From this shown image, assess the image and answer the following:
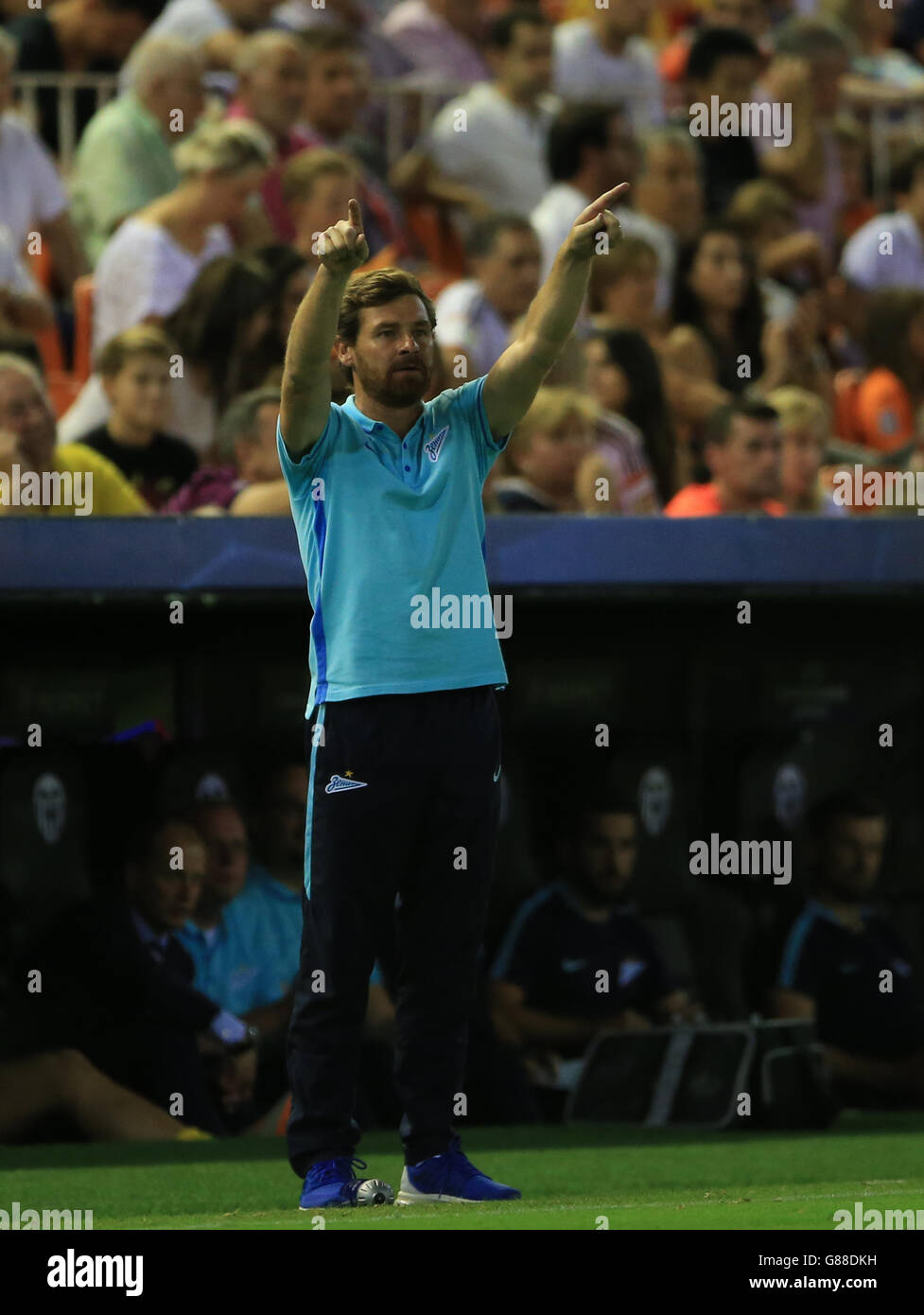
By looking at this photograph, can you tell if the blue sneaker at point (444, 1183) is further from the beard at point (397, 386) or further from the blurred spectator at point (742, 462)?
the blurred spectator at point (742, 462)

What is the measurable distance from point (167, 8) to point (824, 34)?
126 inches

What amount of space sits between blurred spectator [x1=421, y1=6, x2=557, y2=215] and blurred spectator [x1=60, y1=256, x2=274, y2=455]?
2443 millimetres

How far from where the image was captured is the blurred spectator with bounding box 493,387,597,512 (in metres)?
8.16

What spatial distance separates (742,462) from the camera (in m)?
8.18

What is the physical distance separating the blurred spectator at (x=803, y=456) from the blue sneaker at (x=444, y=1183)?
157 inches

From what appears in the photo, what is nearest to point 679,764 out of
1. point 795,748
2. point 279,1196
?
point 795,748

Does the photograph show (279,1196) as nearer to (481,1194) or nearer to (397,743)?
(481,1194)

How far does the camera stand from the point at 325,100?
10.1 metres

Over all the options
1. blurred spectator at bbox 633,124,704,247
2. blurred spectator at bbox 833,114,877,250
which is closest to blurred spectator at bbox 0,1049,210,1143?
blurred spectator at bbox 633,124,704,247

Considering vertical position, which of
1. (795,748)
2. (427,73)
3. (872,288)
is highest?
(427,73)

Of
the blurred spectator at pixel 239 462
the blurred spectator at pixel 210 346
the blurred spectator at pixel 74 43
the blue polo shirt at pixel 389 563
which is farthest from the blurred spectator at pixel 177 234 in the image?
the blue polo shirt at pixel 389 563

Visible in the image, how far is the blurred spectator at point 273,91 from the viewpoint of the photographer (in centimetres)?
991

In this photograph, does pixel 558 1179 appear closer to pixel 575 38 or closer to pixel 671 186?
pixel 671 186

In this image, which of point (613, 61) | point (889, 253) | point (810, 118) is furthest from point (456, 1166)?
point (613, 61)
